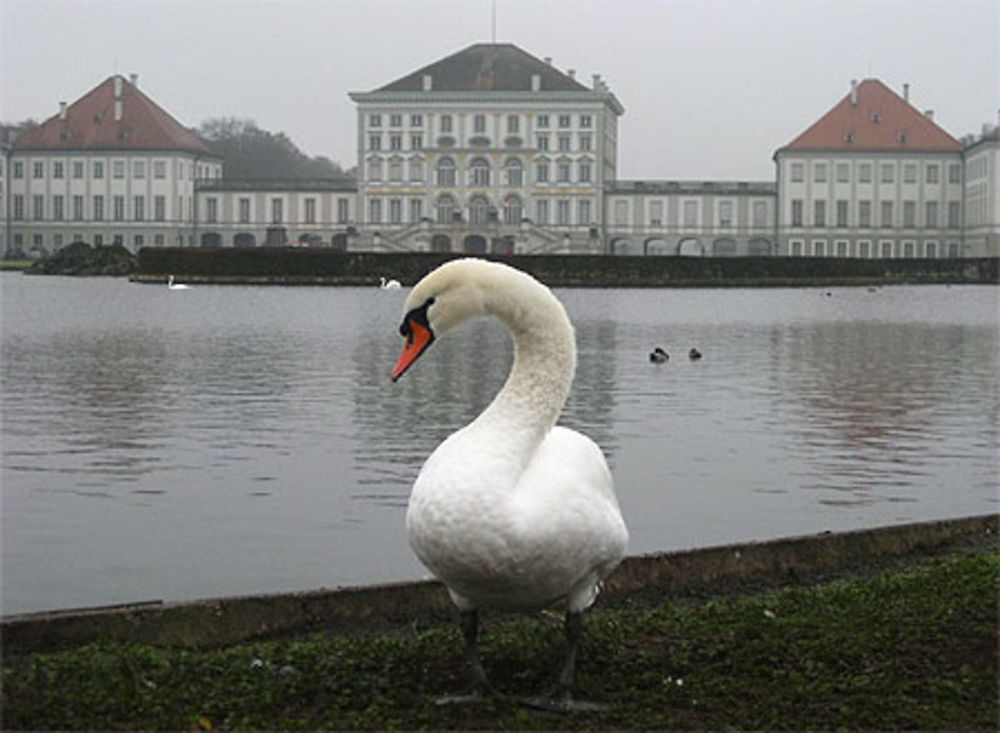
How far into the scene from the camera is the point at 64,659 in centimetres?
500

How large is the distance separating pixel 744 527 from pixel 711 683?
433 centimetres

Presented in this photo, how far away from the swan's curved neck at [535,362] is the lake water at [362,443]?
111 inches

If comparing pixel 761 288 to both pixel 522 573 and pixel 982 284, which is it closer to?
pixel 982 284

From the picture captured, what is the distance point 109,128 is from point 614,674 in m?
111

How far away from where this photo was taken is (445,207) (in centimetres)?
10775

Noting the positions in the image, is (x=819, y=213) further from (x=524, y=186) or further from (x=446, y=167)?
(x=446, y=167)

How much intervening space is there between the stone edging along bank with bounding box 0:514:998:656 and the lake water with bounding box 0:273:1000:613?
144cm

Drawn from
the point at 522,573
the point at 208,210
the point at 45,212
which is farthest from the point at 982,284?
the point at 522,573

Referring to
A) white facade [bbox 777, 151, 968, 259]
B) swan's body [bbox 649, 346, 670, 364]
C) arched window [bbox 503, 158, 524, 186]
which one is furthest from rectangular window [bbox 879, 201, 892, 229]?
swan's body [bbox 649, 346, 670, 364]

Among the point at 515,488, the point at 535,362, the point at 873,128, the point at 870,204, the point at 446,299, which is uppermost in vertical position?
the point at 873,128

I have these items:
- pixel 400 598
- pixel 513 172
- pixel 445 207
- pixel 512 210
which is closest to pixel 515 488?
pixel 400 598

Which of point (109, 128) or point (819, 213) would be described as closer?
point (819, 213)

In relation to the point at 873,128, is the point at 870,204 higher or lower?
lower

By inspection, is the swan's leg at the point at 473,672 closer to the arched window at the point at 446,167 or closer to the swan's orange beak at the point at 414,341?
the swan's orange beak at the point at 414,341
